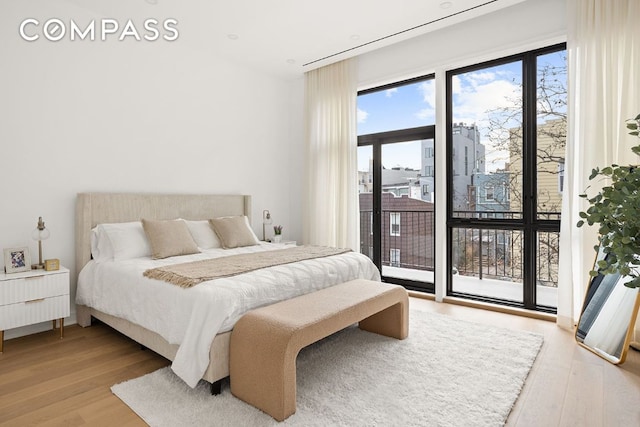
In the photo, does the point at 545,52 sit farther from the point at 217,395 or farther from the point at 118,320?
the point at 118,320

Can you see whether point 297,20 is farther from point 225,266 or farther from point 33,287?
point 33,287

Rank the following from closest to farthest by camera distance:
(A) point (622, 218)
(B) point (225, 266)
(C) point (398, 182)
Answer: (A) point (622, 218) < (B) point (225, 266) < (C) point (398, 182)

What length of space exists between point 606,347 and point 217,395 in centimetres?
264

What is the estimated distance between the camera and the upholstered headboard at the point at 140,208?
322 centimetres

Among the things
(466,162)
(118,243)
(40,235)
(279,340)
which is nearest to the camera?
(279,340)

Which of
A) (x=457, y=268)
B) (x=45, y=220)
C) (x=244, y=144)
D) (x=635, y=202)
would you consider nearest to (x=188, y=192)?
(x=244, y=144)

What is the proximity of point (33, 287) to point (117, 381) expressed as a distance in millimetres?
1153

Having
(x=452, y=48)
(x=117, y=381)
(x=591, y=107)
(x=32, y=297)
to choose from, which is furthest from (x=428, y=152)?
(x=32, y=297)

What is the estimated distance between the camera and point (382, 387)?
7.02ft

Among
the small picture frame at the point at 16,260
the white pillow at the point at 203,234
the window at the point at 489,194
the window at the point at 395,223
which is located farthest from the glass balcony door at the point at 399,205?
the small picture frame at the point at 16,260

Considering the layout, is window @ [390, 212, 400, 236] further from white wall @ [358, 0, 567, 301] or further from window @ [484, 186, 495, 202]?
window @ [484, 186, 495, 202]

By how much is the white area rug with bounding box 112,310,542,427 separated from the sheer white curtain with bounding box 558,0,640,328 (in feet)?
2.33

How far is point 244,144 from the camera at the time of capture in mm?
4777

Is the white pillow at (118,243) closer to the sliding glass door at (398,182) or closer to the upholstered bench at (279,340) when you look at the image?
the upholstered bench at (279,340)
